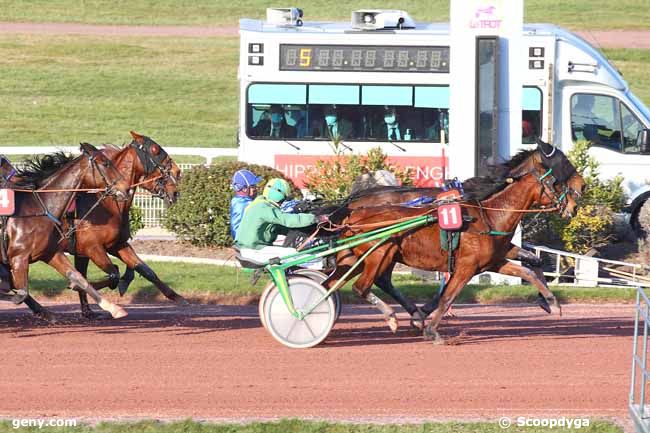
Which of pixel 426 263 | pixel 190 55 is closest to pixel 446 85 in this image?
pixel 426 263

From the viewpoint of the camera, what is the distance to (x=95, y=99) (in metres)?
33.9

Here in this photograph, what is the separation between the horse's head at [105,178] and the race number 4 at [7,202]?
2.34 ft

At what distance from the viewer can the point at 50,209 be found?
11.5m

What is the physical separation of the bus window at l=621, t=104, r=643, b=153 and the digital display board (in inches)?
110

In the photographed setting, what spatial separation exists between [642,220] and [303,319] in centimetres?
777

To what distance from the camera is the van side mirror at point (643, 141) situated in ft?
58.8

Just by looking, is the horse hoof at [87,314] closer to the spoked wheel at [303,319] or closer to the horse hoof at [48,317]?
the horse hoof at [48,317]

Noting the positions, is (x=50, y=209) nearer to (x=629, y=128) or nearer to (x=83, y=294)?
(x=83, y=294)

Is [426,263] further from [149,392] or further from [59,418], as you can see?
[59,418]

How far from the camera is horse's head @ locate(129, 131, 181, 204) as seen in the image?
11.8 m

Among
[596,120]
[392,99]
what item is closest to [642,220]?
[596,120]

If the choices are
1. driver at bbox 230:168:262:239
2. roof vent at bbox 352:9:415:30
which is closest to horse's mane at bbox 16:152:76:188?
driver at bbox 230:168:262:239

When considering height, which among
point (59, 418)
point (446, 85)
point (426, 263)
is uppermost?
point (446, 85)

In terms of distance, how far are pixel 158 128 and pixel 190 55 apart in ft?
25.0
